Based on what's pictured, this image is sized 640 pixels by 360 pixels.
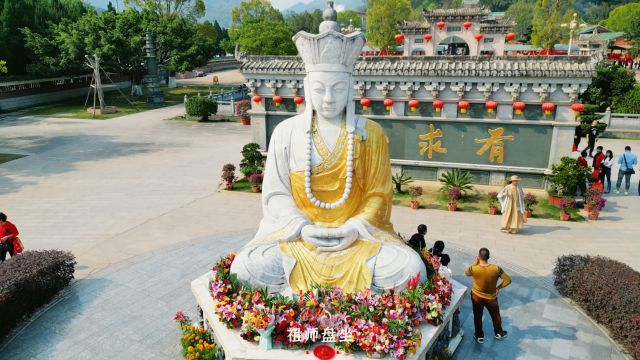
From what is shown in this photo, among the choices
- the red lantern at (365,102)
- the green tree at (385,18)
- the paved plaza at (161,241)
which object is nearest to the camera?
the paved plaza at (161,241)

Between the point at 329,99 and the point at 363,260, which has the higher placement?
the point at 329,99

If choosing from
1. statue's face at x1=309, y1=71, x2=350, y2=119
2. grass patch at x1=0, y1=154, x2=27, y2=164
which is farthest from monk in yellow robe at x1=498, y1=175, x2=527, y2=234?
grass patch at x1=0, y1=154, x2=27, y2=164

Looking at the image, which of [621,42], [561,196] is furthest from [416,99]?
[621,42]

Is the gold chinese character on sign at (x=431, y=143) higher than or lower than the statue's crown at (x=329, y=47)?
lower

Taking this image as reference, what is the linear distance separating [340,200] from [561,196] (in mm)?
9371

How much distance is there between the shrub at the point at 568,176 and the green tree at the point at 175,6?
47.6 meters

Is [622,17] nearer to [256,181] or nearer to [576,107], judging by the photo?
[576,107]

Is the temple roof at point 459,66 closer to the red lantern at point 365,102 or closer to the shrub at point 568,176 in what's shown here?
the red lantern at point 365,102

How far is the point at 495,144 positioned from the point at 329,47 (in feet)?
32.9

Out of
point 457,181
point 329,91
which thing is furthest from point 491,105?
point 329,91

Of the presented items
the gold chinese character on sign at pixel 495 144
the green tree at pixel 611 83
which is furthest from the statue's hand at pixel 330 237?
the green tree at pixel 611 83

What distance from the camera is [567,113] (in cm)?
1458

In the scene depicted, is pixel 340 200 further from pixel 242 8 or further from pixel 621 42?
pixel 621 42

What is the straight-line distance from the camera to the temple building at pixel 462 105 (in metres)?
14.5
